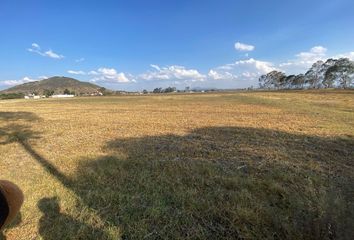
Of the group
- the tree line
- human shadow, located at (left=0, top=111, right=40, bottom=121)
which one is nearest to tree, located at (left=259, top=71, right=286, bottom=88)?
the tree line

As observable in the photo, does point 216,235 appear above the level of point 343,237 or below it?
below

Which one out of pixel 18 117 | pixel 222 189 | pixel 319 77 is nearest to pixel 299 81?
pixel 319 77

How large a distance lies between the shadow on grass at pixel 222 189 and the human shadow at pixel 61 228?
0.07 m

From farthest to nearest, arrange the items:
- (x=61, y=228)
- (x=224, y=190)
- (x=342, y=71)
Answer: (x=342, y=71), (x=224, y=190), (x=61, y=228)

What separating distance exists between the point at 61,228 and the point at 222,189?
8.66 ft

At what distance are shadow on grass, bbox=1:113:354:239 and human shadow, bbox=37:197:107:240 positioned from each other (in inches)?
2.9

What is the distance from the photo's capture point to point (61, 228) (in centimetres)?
359

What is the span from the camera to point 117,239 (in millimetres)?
3340

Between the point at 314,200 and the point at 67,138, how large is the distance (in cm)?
866

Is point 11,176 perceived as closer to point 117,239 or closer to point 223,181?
point 117,239

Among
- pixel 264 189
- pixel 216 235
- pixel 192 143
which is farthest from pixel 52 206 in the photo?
pixel 192 143

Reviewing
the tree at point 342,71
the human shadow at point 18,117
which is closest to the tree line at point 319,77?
the tree at point 342,71

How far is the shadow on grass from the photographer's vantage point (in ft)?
11.4

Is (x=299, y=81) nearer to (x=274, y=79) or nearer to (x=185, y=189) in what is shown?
(x=274, y=79)
